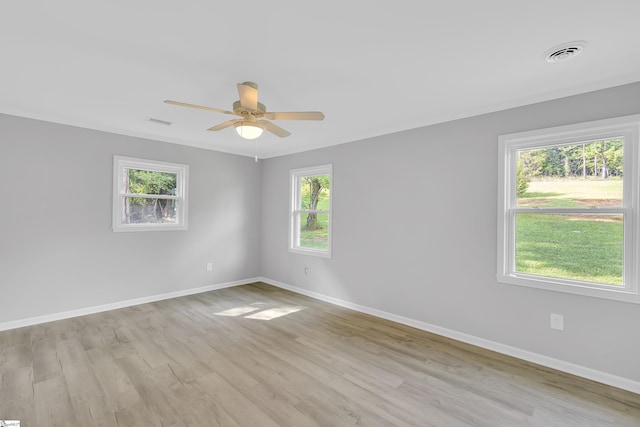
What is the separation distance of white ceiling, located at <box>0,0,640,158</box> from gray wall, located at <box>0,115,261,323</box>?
59 cm

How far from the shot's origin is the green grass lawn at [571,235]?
247 cm

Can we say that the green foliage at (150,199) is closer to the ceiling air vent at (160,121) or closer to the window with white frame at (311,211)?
the ceiling air vent at (160,121)

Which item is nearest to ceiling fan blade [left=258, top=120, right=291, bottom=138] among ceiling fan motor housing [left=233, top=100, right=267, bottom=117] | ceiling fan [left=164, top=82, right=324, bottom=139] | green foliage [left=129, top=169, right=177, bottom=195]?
ceiling fan [left=164, top=82, right=324, bottom=139]

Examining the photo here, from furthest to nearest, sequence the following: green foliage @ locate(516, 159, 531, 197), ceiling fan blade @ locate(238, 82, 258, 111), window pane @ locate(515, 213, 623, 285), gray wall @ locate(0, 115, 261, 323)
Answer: gray wall @ locate(0, 115, 261, 323)
green foliage @ locate(516, 159, 531, 197)
window pane @ locate(515, 213, 623, 285)
ceiling fan blade @ locate(238, 82, 258, 111)

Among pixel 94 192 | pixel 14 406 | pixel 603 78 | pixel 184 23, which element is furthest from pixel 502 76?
pixel 94 192

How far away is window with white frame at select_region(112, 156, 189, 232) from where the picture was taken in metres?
4.09

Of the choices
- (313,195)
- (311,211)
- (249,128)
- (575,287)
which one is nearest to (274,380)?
(249,128)

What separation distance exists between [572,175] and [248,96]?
114 inches

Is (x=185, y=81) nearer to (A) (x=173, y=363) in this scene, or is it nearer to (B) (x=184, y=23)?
(B) (x=184, y=23)

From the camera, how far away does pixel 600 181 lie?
2.53 m

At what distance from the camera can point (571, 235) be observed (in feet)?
8.74

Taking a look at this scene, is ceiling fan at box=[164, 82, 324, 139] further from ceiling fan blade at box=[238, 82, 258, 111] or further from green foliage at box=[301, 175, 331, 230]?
green foliage at box=[301, 175, 331, 230]

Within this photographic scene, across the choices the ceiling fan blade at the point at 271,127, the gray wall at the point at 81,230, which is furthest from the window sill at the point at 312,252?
the ceiling fan blade at the point at 271,127

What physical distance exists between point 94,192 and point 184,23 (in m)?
3.15
